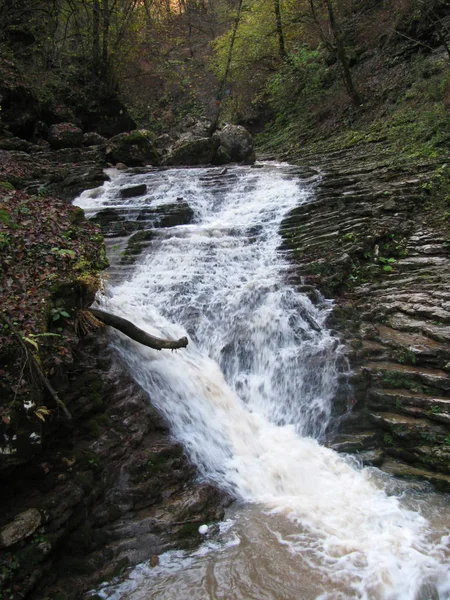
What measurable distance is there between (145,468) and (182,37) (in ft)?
101

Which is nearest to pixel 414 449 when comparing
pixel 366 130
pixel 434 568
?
pixel 434 568

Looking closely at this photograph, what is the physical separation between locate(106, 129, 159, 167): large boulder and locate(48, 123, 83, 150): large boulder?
1248 millimetres

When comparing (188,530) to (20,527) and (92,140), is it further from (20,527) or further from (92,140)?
Result: (92,140)

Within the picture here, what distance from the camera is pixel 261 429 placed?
592 cm

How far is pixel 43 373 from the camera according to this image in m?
3.95

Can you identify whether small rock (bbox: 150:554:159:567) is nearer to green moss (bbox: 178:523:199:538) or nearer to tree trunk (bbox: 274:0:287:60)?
green moss (bbox: 178:523:199:538)

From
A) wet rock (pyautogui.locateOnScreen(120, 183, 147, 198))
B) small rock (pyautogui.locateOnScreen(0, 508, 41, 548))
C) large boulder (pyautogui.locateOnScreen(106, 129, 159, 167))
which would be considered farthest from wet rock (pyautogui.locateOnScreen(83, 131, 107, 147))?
small rock (pyautogui.locateOnScreen(0, 508, 41, 548))

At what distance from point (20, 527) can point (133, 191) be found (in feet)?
32.5

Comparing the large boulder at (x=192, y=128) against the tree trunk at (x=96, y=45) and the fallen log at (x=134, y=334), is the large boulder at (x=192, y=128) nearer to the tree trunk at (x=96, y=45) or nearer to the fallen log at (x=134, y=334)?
the tree trunk at (x=96, y=45)

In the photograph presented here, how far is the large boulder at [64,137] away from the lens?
15484 millimetres

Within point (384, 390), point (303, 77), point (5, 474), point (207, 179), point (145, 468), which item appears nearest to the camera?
point (5, 474)

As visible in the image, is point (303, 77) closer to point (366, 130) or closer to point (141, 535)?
point (366, 130)

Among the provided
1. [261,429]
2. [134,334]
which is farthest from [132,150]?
[261,429]

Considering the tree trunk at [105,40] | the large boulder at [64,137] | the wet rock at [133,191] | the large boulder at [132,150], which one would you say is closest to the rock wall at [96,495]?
the wet rock at [133,191]
